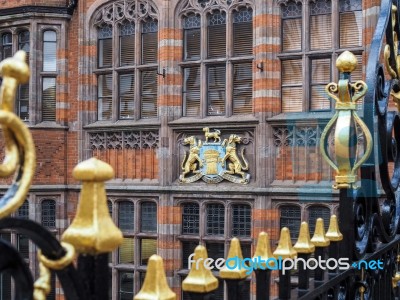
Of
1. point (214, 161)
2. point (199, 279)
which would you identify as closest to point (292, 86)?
point (214, 161)

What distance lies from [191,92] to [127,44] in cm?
154

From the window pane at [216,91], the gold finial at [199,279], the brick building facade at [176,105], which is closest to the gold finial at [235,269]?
the gold finial at [199,279]

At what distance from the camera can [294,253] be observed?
1432 mm

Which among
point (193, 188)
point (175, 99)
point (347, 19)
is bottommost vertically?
point (193, 188)

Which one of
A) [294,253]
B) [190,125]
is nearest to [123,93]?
[190,125]

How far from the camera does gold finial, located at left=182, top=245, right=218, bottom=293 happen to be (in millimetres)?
1032

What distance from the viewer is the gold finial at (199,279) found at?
1.03m

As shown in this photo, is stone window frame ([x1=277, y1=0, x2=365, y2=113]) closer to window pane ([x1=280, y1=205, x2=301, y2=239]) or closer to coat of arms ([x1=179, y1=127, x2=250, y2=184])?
coat of arms ([x1=179, y1=127, x2=250, y2=184])

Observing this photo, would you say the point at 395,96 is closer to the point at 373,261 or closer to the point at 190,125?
the point at 373,261

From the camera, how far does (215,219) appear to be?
9.38m

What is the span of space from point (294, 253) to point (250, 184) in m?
7.62

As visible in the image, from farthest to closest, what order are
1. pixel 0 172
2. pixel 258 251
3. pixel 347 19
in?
pixel 347 19
pixel 258 251
pixel 0 172

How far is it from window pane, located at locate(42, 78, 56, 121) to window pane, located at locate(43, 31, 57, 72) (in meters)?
0.22

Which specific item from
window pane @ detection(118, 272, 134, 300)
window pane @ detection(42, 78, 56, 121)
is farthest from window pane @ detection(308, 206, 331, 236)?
window pane @ detection(42, 78, 56, 121)
